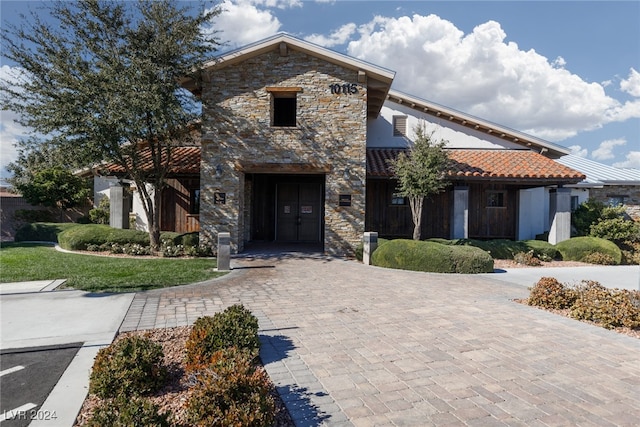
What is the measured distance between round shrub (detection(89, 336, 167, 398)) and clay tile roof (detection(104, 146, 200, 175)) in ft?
38.4

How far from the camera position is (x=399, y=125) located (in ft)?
59.3

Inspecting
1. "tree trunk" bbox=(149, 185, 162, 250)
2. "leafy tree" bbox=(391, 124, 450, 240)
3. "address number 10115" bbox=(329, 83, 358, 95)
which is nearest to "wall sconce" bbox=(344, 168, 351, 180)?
"leafy tree" bbox=(391, 124, 450, 240)

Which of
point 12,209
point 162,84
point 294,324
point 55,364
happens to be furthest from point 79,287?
point 12,209

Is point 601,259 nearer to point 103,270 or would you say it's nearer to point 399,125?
point 399,125

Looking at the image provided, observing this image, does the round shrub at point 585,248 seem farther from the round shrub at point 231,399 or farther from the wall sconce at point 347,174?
the round shrub at point 231,399

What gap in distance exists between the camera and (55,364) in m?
4.27

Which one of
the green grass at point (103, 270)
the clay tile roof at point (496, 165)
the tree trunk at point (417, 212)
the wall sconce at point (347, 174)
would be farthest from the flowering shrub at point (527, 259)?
the green grass at point (103, 270)

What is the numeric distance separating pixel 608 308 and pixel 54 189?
77.3ft

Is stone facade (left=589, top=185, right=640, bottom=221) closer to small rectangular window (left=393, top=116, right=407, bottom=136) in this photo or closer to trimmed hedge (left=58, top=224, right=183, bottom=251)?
small rectangular window (left=393, top=116, right=407, bottom=136)

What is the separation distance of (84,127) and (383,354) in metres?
12.0

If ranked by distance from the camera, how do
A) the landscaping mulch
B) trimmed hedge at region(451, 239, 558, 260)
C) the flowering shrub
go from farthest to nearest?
trimmed hedge at region(451, 239, 558, 260) < the flowering shrub < the landscaping mulch

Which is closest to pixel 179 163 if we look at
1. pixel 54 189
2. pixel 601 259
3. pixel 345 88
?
pixel 345 88

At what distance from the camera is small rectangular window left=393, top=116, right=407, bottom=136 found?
18.0 meters

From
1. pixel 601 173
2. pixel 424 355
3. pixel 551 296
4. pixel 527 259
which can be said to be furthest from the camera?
pixel 601 173
